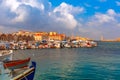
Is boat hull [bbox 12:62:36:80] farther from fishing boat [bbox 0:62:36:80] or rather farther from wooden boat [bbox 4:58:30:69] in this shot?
wooden boat [bbox 4:58:30:69]

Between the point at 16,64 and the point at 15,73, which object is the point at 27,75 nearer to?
the point at 15,73

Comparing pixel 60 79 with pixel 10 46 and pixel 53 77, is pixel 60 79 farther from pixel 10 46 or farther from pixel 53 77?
pixel 10 46

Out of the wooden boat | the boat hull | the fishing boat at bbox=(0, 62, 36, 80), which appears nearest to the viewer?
the fishing boat at bbox=(0, 62, 36, 80)

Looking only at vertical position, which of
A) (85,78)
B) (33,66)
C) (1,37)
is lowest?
(85,78)

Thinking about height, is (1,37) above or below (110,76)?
above

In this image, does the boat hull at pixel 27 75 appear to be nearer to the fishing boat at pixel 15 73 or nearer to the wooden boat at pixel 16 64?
the fishing boat at pixel 15 73

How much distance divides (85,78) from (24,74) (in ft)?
41.3

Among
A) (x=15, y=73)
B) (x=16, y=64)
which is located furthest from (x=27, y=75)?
(x=16, y=64)

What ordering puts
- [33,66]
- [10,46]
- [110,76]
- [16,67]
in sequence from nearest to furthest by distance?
[33,66]
[16,67]
[110,76]
[10,46]

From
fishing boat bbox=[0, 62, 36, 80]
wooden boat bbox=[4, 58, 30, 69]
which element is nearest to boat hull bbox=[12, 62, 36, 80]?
fishing boat bbox=[0, 62, 36, 80]

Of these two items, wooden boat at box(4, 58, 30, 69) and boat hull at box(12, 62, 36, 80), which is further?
wooden boat at box(4, 58, 30, 69)

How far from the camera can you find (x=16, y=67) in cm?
2772

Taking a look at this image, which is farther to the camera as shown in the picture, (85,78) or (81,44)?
(81,44)

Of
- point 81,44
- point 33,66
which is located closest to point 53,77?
point 33,66
